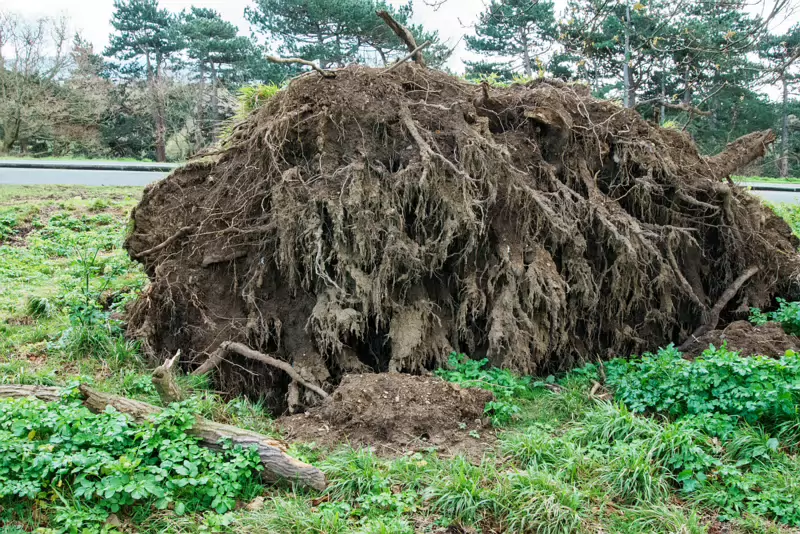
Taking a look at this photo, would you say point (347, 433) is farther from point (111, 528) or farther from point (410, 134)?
point (410, 134)

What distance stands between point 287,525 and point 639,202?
479 centimetres

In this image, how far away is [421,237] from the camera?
18.2 feet

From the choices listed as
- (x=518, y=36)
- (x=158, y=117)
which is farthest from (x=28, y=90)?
(x=518, y=36)

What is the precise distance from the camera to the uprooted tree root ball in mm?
5316

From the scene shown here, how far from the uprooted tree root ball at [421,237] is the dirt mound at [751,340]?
426 mm

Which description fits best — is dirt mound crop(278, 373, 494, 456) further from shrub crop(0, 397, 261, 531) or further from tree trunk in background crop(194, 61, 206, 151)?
tree trunk in background crop(194, 61, 206, 151)

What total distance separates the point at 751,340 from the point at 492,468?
304 cm

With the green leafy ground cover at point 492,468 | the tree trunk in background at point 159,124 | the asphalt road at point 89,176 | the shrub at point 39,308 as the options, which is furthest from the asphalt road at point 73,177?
the green leafy ground cover at point 492,468

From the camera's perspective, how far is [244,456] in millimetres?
3715

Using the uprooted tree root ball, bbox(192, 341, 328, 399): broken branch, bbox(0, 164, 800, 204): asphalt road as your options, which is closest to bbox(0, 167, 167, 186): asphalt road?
bbox(0, 164, 800, 204): asphalt road

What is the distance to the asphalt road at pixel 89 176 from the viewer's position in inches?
586

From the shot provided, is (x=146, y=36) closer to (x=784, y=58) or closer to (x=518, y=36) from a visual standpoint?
(x=518, y=36)

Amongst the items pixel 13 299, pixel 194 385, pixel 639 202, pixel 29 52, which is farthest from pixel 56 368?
pixel 29 52

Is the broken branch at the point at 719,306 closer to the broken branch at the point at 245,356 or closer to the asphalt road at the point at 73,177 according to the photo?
the broken branch at the point at 245,356
